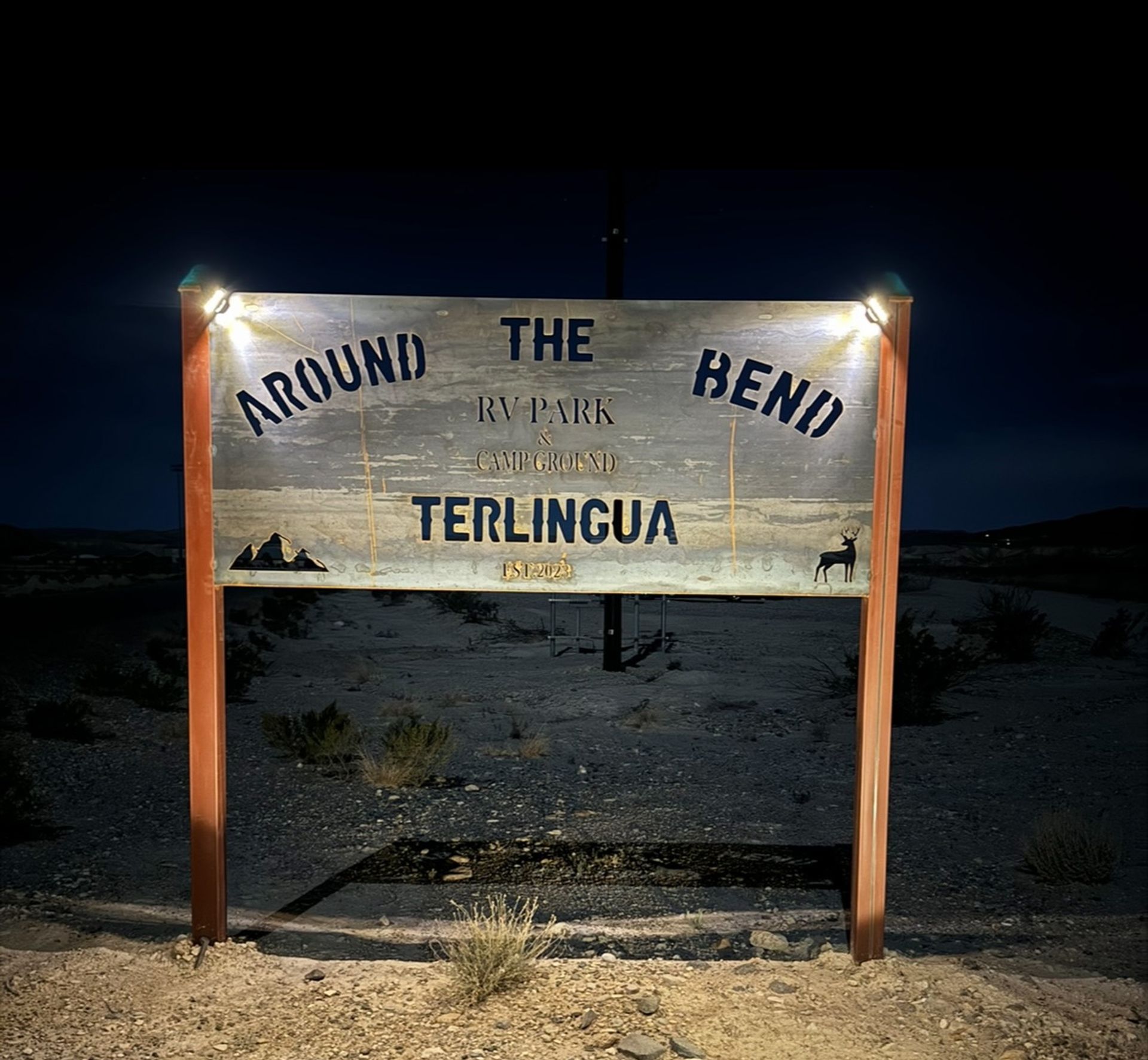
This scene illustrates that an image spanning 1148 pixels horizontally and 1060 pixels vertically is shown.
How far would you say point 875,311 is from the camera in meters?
3.63

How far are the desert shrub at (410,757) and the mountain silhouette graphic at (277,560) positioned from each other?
12.3 ft

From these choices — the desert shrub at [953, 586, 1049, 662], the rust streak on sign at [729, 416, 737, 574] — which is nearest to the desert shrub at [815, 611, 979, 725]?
the desert shrub at [953, 586, 1049, 662]

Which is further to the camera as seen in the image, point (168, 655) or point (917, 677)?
point (168, 655)

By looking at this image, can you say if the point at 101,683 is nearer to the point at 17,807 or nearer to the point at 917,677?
the point at 17,807

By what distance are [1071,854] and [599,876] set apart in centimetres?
302

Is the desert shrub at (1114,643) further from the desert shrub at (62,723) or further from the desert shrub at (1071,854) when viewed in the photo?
the desert shrub at (62,723)

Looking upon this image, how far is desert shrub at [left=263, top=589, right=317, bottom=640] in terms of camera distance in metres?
17.2

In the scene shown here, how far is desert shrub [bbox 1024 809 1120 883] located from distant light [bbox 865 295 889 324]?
3.80 metres

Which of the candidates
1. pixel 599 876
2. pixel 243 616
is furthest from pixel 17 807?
pixel 243 616

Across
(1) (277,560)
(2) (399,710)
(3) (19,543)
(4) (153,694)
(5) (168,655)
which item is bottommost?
(3) (19,543)

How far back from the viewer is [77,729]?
334 inches

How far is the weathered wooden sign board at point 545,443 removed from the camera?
371 centimetres

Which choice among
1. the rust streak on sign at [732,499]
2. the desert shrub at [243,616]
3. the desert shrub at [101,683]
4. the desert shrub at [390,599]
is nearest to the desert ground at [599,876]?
the desert shrub at [101,683]

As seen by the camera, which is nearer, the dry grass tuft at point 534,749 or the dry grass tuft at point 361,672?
the dry grass tuft at point 534,749
